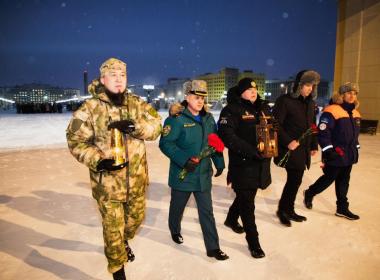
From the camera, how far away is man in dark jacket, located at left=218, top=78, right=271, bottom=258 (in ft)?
10.2

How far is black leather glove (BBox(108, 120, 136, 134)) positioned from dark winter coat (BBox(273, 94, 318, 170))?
2.12 metres

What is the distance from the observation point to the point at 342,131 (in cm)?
405

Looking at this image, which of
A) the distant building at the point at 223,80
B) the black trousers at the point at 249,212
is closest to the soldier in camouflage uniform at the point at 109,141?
the black trousers at the point at 249,212

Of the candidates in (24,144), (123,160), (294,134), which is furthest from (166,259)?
(24,144)

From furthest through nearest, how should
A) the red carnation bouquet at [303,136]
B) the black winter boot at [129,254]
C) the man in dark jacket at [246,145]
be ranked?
the red carnation bouquet at [303,136] → the black winter boot at [129,254] → the man in dark jacket at [246,145]

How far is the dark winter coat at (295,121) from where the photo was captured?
386cm

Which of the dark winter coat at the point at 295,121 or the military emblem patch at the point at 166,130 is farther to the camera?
the dark winter coat at the point at 295,121

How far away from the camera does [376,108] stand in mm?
15172

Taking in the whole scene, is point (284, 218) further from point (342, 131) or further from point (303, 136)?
point (342, 131)

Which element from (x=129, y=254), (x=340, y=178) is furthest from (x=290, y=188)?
(x=129, y=254)

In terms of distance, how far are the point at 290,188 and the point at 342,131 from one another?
1.04m

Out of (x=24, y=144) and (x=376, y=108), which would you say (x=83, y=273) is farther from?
(x=376, y=108)

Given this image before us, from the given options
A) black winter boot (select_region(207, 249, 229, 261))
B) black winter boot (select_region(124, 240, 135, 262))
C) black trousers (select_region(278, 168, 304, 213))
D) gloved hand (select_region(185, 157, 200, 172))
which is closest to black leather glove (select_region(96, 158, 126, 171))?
gloved hand (select_region(185, 157, 200, 172))

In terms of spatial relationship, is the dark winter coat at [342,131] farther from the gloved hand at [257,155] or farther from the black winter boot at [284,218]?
the gloved hand at [257,155]
